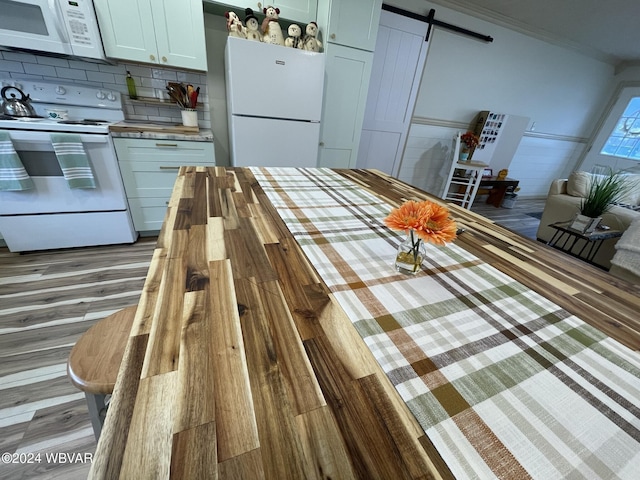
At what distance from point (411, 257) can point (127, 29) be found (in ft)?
8.72

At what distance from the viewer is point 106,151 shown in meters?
1.86

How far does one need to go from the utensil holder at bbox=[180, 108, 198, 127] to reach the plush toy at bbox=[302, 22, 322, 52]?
3.83 feet

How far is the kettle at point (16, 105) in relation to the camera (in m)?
1.85

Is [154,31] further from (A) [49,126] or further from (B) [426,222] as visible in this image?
(B) [426,222]

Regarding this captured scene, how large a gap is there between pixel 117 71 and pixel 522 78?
17.7 feet

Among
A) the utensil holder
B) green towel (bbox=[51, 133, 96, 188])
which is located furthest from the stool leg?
the utensil holder

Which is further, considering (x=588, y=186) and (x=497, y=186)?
(x=497, y=186)

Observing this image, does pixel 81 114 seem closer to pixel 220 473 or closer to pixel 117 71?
pixel 117 71

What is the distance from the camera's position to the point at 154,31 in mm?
1938

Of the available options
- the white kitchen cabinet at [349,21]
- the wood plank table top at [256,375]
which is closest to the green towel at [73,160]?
the wood plank table top at [256,375]

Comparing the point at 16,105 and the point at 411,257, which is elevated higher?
the point at 16,105

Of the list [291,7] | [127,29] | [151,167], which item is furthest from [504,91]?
[151,167]

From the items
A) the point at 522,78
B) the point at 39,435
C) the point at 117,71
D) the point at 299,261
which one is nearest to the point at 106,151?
the point at 117,71

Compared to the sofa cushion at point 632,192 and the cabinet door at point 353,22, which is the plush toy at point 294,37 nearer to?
the cabinet door at point 353,22
